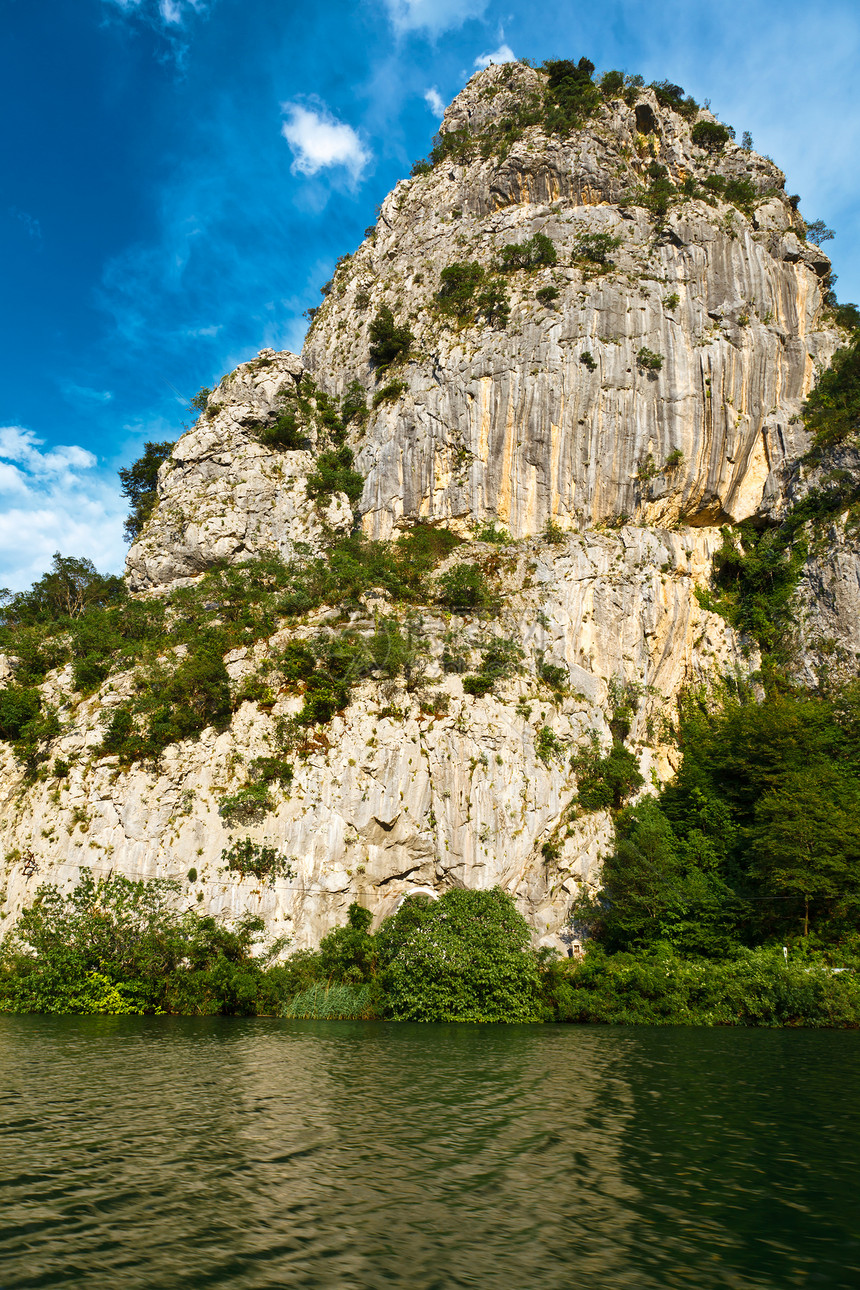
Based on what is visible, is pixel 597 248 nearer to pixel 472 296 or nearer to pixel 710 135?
pixel 472 296

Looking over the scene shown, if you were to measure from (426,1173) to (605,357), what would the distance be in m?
46.4

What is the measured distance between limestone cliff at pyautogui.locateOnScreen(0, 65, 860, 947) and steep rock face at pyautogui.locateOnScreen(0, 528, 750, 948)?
0.12 metres

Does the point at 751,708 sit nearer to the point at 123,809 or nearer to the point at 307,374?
the point at 123,809

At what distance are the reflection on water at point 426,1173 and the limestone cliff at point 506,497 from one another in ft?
53.1

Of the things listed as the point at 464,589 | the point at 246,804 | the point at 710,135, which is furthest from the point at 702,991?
the point at 710,135

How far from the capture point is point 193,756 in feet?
112

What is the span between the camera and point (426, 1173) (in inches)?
340

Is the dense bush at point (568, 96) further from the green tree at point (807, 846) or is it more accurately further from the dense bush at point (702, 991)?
the dense bush at point (702, 991)

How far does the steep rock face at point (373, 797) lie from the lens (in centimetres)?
Answer: 3136

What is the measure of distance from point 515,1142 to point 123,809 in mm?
27551

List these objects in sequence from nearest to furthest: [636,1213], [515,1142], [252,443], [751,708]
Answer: [636,1213] < [515,1142] < [751,708] < [252,443]

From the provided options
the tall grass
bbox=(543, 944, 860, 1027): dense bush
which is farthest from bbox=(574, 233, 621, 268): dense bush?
the tall grass

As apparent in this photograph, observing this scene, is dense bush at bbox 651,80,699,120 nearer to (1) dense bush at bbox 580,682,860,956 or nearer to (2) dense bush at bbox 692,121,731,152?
(2) dense bush at bbox 692,121,731,152

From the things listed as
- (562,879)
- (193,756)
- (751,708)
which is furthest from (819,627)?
(193,756)
